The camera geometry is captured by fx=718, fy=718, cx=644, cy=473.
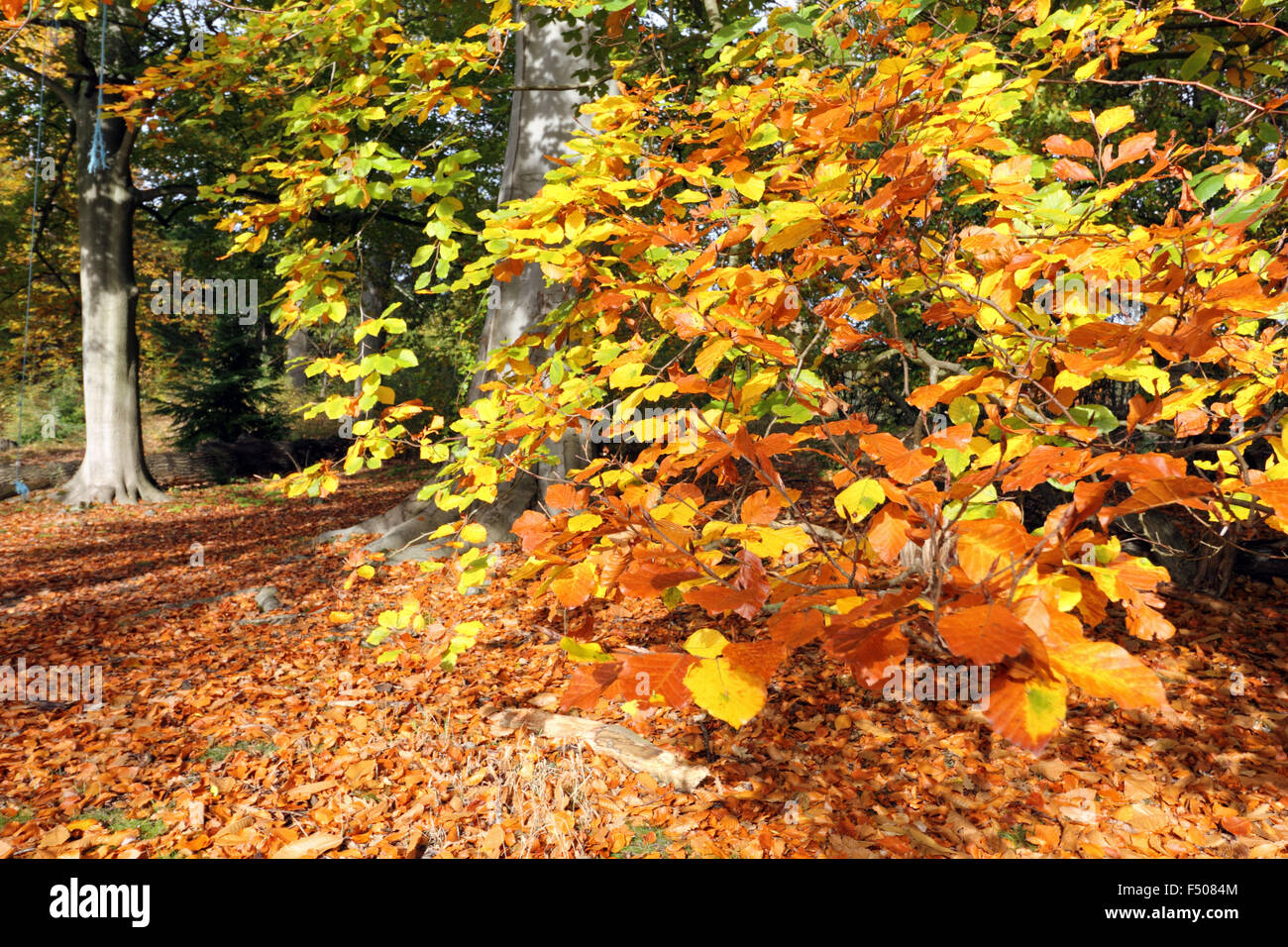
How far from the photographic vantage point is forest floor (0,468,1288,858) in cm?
254

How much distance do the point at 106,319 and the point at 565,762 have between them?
12.6 meters

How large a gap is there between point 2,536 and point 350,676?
8.59 meters

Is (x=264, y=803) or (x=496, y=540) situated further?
(x=496, y=540)

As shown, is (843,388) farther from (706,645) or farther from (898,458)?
Result: (706,645)

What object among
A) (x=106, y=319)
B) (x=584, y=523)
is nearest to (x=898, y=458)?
(x=584, y=523)

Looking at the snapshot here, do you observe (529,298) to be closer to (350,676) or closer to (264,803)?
(350,676)

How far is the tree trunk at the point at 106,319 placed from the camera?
1160 centimetres

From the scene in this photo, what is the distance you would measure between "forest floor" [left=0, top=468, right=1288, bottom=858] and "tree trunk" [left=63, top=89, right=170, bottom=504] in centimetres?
816

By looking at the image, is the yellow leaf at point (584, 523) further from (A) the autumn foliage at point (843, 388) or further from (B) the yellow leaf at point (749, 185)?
(B) the yellow leaf at point (749, 185)

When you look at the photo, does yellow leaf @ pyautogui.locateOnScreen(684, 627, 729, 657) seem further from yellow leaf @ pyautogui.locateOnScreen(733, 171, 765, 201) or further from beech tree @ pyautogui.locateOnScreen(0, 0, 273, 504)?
beech tree @ pyautogui.locateOnScreen(0, 0, 273, 504)

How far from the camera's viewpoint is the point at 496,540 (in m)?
6.07

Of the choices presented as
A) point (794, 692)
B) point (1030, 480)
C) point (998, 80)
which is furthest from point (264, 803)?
point (998, 80)

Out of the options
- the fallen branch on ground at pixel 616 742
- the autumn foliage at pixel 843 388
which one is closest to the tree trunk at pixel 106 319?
the autumn foliage at pixel 843 388

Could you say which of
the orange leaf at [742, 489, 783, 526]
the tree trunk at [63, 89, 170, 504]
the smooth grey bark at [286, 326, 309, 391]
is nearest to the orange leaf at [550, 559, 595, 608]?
the orange leaf at [742, 489, 783, 526]
